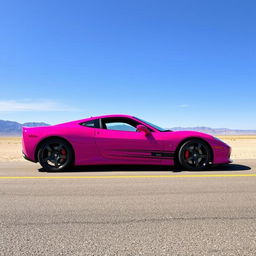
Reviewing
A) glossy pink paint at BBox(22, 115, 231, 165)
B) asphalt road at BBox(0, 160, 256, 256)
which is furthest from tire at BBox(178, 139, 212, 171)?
asphalt road at BBox(0, 160, 256, 256)

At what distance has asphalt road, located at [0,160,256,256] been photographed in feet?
5.79

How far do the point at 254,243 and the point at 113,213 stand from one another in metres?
1.36

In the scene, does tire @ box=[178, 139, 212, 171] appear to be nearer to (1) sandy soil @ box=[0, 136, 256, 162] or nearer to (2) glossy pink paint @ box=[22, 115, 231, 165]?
(2) glossy pink paint @ box=[22, 115, 231, 165]

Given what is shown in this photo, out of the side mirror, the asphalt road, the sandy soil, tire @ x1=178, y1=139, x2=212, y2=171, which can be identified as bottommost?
the sandy soil

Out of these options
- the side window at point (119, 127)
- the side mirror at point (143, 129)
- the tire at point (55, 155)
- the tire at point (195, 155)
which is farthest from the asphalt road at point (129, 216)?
the side window at point (119, 127)

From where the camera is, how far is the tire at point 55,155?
510 centimetres

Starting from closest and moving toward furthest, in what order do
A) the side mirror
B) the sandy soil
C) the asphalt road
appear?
1. the asphalt road
2. the side mirror
3. the sandy soil

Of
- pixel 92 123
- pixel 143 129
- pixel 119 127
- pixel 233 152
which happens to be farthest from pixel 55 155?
pixel 233 152

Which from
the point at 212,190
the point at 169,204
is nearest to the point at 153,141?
the point at 212,190

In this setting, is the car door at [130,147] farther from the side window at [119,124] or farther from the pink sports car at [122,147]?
the side window at [119,124]

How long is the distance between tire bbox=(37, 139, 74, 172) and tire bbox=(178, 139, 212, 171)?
2.47 m

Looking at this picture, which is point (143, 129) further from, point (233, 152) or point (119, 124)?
point (233, 152)

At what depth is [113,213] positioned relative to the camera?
2506mm

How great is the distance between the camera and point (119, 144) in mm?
5062
